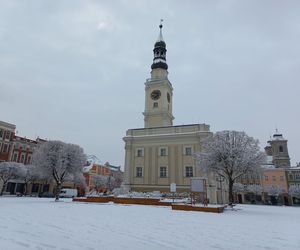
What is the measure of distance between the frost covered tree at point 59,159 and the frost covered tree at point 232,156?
57.2ft

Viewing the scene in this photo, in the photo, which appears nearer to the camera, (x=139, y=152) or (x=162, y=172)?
(x=162, y=172)

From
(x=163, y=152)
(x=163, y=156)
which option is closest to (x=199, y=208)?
(x=163, y=156)

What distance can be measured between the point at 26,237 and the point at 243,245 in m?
6.52

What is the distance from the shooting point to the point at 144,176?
3678cm

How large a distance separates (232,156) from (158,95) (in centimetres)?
2483

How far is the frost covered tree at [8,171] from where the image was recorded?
40.5 metres

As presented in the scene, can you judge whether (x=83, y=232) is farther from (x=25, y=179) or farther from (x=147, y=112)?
(x=25, y=179)

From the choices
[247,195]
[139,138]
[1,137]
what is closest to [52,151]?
[139,138]

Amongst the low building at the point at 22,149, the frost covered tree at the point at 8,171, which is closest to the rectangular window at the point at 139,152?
the frost covered tree at the point at 8,171

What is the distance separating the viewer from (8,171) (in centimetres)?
4100

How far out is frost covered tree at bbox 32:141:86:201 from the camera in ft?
95.3

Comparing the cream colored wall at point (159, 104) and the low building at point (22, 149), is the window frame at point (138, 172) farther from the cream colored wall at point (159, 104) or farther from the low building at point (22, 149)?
the low building at point (22, 149)

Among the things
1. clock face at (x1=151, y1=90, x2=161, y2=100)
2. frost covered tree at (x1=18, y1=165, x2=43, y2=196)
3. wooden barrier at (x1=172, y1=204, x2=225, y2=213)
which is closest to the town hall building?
clock face at (x1=151, y1=90, x2=161, y2=100)

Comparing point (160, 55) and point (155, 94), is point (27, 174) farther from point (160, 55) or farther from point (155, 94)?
point (160, 55)
